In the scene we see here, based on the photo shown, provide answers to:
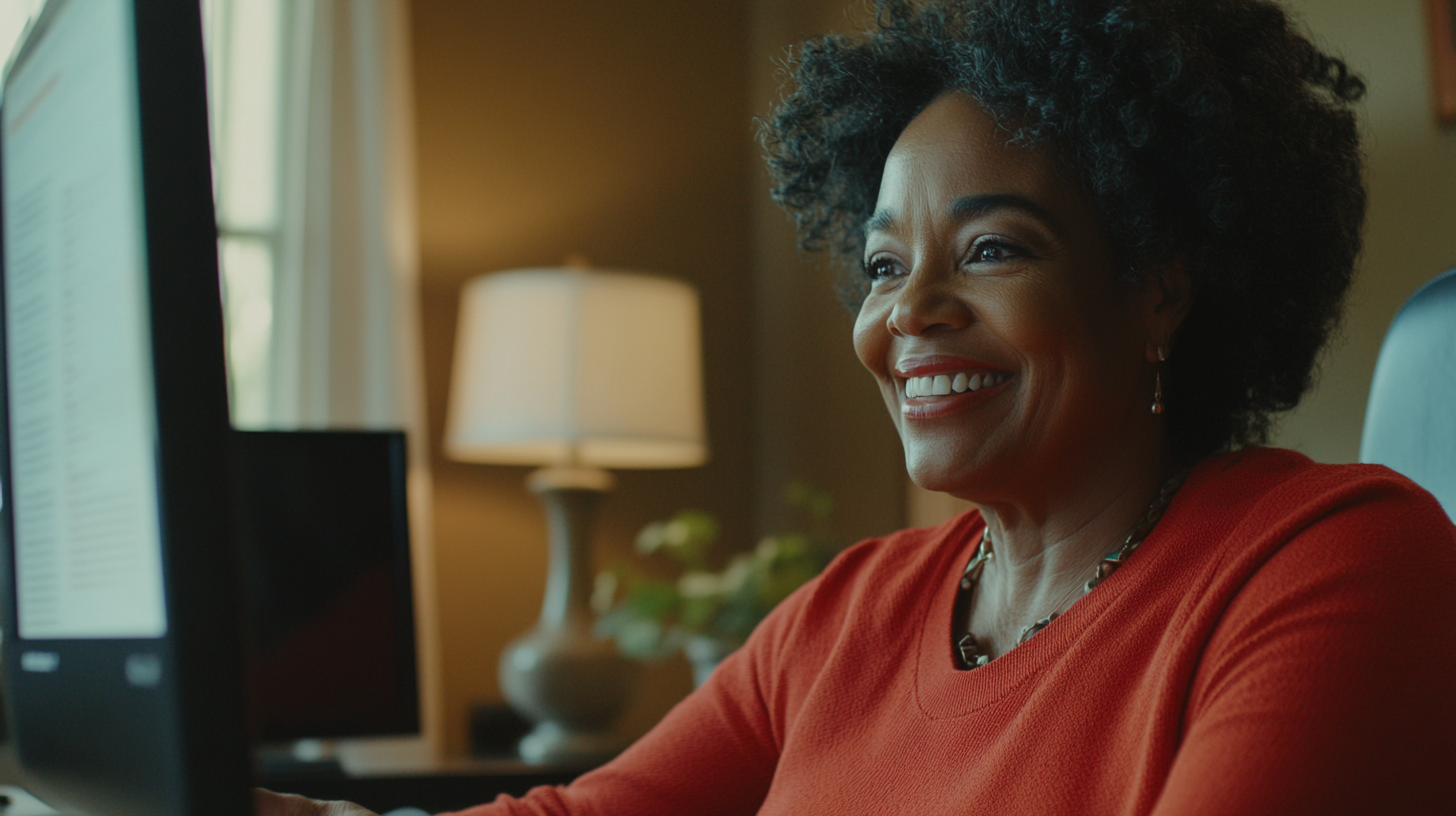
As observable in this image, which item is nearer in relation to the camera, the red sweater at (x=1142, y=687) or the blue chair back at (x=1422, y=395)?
the red sweater at (x=1142, y=687)

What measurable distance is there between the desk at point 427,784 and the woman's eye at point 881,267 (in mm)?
992

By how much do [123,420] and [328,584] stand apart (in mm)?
1277

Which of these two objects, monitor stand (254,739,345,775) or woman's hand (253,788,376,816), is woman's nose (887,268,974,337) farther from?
monitor stand (254,739,345,775)

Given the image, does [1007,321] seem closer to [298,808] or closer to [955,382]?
[955,382]

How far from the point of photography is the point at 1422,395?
97 cm

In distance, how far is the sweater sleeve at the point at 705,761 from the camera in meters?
1.11

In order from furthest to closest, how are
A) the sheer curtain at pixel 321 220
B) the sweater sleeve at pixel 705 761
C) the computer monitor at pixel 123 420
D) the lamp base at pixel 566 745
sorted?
1. the sheer curtain at pixel 321 220
2. the lamp base at pixel 566 745
3. the sweater sleeve at pixel 705 761
4. the computer monitor at pixel 123 420

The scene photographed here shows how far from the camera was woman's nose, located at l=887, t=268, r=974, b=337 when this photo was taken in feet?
3.34

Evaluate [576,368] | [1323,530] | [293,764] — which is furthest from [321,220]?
[1323,530]

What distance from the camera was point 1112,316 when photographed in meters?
1.00

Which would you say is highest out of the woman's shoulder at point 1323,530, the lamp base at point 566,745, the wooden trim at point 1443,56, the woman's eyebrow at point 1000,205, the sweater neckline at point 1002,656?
the wooden trim at point 1443,56

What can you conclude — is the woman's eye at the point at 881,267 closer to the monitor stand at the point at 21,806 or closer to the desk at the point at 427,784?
the monitor stand at the point at 21,806

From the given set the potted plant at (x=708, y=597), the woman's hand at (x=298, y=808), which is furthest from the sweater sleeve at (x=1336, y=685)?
the potted plant at (x=708, y=597)

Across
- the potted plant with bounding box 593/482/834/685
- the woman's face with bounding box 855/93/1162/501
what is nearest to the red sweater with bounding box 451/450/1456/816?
the woman's face with bounding box 855/93/1162/501
